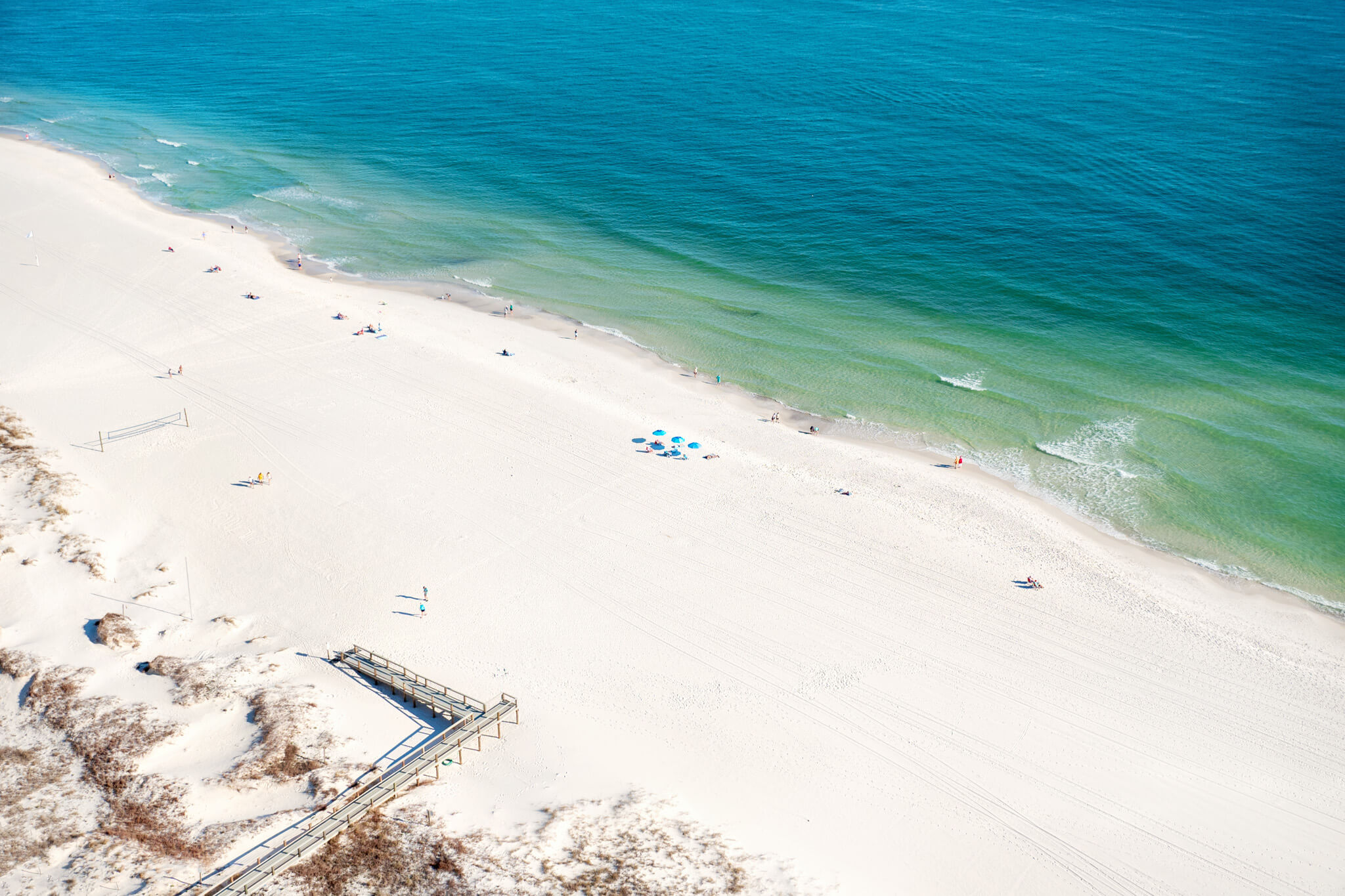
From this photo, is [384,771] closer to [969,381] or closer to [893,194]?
[969,381]

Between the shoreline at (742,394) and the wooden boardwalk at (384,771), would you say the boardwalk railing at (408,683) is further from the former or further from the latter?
the shoreline at (742,394)

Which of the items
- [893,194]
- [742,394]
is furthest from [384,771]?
[893,194]

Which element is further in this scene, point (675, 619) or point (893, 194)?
point (893, 194)

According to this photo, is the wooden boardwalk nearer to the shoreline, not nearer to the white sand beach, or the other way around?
the white sand beach

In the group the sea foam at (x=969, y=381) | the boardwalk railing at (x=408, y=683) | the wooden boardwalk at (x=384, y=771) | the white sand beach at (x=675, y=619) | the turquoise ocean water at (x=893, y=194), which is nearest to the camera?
the wooden boardwalk at (x=384, y=771)

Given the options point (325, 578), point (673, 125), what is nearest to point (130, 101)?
point (673, 125)

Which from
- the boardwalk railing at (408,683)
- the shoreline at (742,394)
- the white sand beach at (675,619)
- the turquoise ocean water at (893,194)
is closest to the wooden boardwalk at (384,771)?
the boardwalk railing at (408,683)
